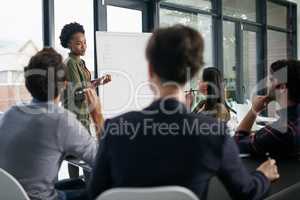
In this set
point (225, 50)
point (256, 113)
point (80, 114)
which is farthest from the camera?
point (225, 50)

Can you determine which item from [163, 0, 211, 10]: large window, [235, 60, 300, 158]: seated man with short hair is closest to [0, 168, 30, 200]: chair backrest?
[235, 60, 300, 158]: seated man with short hair

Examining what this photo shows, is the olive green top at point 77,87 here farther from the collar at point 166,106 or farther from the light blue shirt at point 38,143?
the collar at point 166,106

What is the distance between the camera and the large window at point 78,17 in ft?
11.8

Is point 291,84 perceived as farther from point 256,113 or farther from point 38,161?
point 38,161

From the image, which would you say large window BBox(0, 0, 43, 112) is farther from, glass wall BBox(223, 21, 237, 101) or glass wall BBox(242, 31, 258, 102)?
glass wall BBox(242, 31, 258, 102)

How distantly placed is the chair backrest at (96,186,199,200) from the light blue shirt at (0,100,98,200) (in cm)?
58

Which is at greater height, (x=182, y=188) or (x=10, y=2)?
(x=10, y=2)

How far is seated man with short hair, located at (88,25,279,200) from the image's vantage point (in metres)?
0.99

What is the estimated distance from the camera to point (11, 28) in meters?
3.36

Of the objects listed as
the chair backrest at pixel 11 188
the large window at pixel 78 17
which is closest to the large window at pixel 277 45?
the large window at pixel 78 17

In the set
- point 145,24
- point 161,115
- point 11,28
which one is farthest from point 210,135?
point 145,24

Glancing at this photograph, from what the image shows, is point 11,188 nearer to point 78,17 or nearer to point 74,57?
point 74,57

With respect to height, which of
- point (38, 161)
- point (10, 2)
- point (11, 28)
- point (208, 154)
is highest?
point (10, 2)

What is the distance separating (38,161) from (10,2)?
8.00 feet
